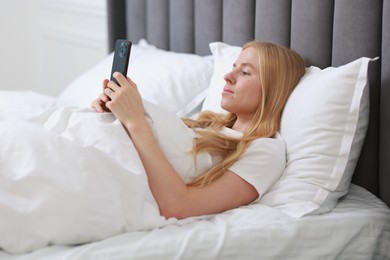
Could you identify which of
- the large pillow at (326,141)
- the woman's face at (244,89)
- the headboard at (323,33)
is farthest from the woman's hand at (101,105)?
the headboard at (323,33)

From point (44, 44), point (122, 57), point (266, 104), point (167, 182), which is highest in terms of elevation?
point (122, 57)

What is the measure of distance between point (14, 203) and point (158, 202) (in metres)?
0.32

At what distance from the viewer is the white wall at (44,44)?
3.45m

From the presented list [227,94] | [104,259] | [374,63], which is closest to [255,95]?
[227,94]

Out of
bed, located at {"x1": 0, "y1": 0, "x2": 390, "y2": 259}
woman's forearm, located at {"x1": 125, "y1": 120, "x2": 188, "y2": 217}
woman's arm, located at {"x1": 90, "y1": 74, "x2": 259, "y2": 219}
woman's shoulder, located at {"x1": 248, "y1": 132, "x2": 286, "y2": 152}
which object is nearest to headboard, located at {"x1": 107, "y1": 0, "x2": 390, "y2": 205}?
bed, located at {"x1": 0, "y1": 0, "x2": 390, "y2": 259}

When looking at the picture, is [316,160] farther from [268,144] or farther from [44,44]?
[44,44]

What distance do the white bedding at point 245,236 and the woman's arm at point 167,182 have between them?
3 cm

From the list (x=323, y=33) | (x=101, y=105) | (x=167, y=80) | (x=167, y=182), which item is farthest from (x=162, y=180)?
(x=167, y=80)

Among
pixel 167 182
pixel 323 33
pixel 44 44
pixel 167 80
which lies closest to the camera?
pixel 167 182

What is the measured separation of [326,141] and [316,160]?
0.17 ft

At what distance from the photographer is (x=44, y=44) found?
384 centimetres

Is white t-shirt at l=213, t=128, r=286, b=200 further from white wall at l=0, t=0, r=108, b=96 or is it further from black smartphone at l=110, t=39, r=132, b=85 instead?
white wall at l=0, t=0, r=108, b=96

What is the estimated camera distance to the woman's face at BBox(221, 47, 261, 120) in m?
1.67

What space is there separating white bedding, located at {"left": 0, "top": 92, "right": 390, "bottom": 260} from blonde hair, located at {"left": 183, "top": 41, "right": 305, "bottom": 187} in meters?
0.17
